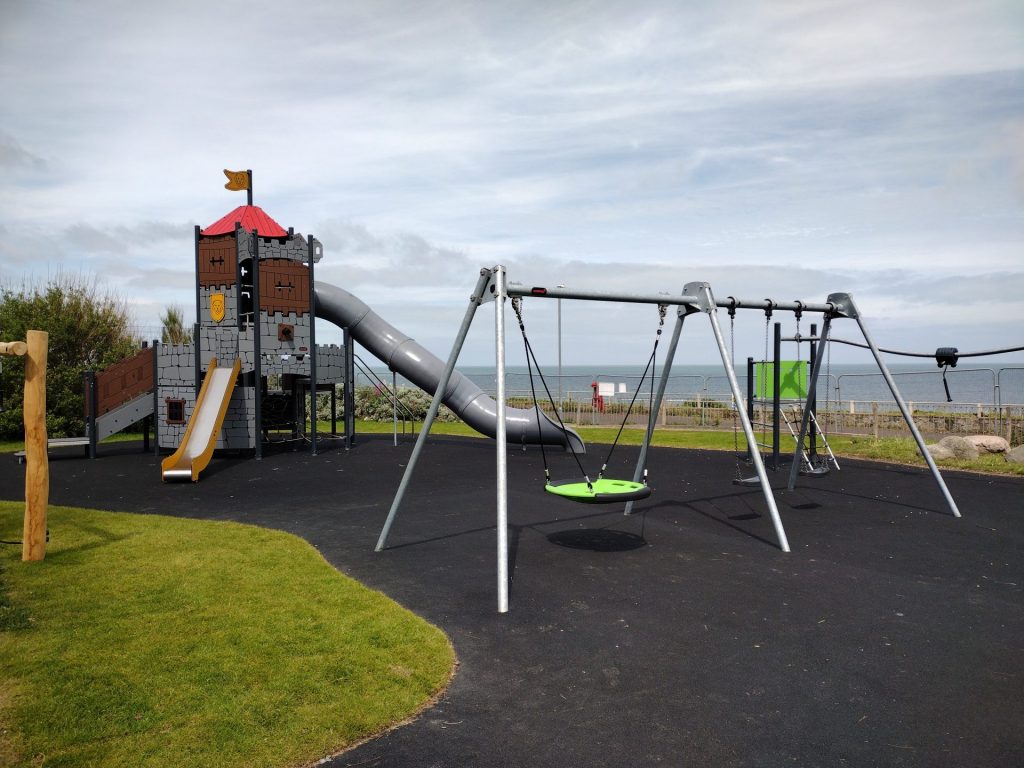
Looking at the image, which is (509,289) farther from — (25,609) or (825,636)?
(25,609)

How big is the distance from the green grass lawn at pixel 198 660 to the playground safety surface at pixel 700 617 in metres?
0.33

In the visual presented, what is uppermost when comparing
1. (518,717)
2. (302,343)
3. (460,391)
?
(302,343)

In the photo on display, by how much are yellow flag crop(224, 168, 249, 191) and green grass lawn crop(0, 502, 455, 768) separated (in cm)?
1382

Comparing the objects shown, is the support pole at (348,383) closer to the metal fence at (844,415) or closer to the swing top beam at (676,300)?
the metal fence at (844,415)

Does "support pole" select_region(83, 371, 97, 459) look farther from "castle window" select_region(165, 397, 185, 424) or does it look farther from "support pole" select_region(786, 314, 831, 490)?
"support pole" select_region(786, 314, 831, 490)

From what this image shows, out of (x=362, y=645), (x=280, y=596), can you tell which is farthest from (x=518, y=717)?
(x=280, y=596)

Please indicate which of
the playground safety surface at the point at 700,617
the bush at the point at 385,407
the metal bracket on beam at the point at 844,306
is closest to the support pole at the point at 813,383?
the metal bracket on beam at the point at 844,306

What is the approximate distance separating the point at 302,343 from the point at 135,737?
14.5m

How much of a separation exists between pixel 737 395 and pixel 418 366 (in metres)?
12.3

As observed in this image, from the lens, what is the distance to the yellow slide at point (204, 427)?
504 inches

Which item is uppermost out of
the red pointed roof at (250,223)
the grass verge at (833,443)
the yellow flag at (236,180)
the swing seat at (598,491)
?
the yellow flag at (236,180)

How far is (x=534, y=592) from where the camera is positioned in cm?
622

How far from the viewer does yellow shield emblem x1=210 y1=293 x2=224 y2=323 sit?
672 inches

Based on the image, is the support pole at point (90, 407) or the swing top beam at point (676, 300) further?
the support pole at point (90, 407)
